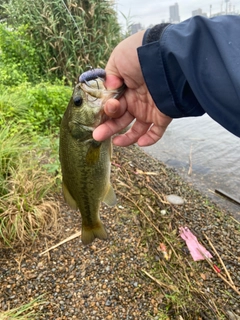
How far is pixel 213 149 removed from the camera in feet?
22.6

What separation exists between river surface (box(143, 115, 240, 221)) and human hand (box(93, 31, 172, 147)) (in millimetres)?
2616

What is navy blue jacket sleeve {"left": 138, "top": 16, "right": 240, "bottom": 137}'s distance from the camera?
1655 millimetres

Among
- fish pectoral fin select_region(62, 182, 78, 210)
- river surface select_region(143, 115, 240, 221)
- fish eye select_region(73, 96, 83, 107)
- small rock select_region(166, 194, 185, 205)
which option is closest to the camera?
fish eye select_region(73, 96, 83, 107)

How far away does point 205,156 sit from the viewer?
21.6ft

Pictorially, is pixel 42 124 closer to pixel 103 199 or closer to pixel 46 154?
pixel 46 154

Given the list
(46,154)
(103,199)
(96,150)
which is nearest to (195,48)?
(96,150)

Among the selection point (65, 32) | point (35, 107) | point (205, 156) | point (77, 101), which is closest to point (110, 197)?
point (77, 101)

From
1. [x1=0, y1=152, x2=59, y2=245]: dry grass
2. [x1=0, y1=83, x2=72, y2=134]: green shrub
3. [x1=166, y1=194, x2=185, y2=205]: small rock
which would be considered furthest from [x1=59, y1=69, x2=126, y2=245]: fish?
[x1=0, y1=83, x2=72, y2=134]: green shrub

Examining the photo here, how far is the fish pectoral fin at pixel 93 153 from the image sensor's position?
211 centimetres

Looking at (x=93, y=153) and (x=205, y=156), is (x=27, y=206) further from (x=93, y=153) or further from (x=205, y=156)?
(x=205, y=156)

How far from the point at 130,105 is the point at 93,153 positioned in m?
0.50

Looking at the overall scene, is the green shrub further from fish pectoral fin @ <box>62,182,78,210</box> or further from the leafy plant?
fish pectoral fin @ <box>62,182,78,210</box>

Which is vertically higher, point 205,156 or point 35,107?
point 35,107

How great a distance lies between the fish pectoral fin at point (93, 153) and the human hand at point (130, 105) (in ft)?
0.40
